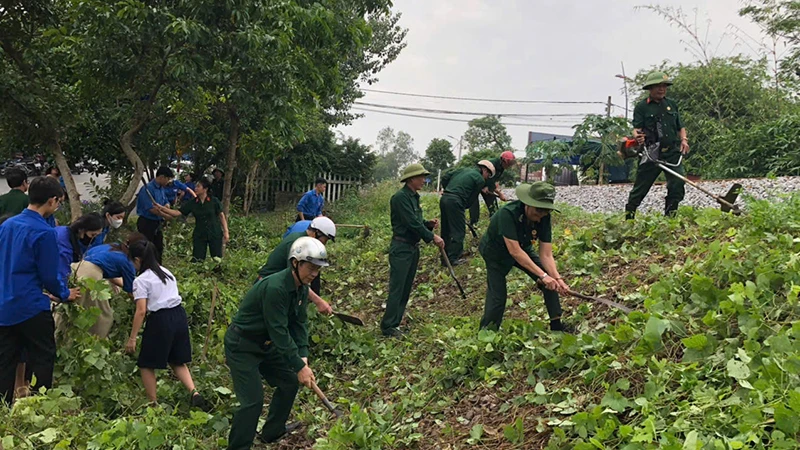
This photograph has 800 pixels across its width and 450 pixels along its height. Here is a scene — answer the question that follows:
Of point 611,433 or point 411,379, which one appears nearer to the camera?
point 611,433

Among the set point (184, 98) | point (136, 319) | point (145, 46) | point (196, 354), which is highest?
point (145, 46)

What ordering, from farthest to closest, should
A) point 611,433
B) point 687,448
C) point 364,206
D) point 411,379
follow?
point 364,206 < point 411,379 < point 611,433 < point 687,448

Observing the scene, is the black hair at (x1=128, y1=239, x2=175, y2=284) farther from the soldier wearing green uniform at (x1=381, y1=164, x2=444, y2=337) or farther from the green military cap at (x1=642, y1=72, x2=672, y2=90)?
the green military cap at (x1=642, y1=72, x2=672, y2=90)

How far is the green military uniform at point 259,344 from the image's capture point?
3.47m

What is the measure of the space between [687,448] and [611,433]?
0.40m

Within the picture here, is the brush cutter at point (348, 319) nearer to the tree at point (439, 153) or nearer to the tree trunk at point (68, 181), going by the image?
the tree trunk at point (68, 181)

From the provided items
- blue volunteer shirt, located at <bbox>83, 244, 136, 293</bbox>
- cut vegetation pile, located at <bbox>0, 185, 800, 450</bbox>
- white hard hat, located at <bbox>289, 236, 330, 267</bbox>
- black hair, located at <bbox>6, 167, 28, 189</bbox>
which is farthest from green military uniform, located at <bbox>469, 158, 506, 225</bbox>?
black hair, located at <bbox>6, 167, 28, 189</bbox>

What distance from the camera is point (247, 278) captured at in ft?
27.2

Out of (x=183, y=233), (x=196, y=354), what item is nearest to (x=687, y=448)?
(x=196, y=354)

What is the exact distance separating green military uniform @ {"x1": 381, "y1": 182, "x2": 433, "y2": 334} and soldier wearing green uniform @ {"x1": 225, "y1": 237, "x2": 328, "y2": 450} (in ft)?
6.02

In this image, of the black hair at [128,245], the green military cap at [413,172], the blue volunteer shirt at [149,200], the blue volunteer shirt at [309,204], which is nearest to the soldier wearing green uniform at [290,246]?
the black hair at [128,245]

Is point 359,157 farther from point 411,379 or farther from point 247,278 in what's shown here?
point 411,379

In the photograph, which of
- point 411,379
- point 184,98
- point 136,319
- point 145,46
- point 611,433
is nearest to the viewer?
point 611,433

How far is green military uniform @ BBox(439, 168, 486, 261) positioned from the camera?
7332mm
